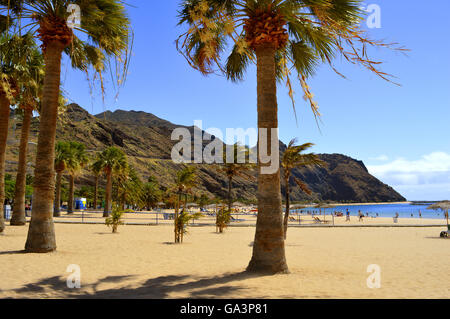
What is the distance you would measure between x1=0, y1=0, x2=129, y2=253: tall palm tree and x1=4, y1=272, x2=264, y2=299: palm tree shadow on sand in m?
3.83

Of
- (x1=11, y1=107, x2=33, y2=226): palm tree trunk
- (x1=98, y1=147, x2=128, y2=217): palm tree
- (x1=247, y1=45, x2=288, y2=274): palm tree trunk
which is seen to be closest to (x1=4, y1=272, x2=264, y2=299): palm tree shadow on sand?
A: (x1=247, y1=45, x2=288, y2=274): palm tree trunk

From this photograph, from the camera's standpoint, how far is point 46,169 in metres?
10.8

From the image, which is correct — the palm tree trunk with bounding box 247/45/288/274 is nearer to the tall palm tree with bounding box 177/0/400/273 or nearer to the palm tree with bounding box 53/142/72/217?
the tall palm tree with bounding box 177/0/400/273

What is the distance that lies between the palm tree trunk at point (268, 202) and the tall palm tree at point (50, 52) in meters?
4.98

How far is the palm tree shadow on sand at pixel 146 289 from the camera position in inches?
245

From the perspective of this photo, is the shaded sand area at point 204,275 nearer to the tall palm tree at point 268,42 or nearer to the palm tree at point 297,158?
the tall palm tree at point 268,42

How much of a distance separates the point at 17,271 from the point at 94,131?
149m

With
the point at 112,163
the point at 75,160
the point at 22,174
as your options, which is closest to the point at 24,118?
the point at 22,174

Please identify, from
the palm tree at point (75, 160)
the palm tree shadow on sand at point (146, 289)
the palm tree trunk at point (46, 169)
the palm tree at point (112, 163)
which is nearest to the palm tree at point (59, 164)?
the palm tree at point (75, 160)

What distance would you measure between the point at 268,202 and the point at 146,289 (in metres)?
3.62

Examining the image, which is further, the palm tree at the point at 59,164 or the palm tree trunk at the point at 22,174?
the palm tree at the point at 59,164

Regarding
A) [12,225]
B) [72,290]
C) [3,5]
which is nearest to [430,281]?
[72,290]

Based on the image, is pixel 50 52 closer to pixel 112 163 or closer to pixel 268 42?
pixel 268 42
